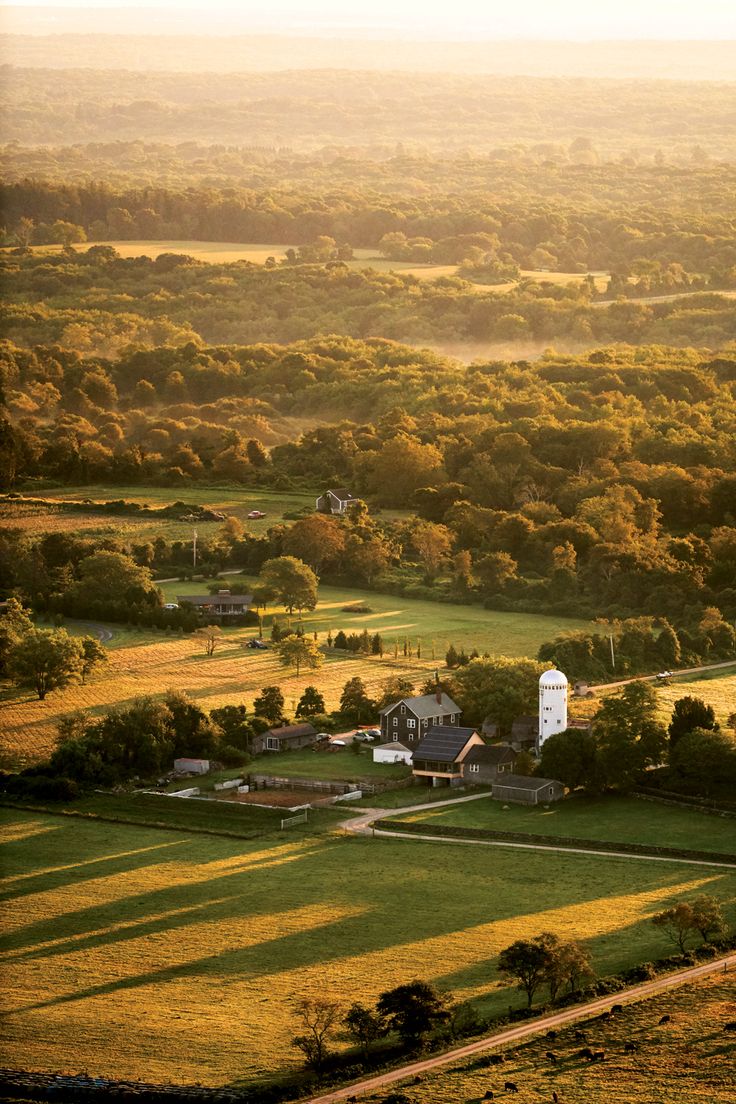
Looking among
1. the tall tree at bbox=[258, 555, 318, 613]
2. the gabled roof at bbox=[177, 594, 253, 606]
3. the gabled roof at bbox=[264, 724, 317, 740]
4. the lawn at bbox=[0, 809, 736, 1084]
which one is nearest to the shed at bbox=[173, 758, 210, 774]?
the gabled roof at bbox=[264, 724, 317, 740]

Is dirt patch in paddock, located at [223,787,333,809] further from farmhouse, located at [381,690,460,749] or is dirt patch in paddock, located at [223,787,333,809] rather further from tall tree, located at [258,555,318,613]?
tall tree, located at [258,555,318,613]

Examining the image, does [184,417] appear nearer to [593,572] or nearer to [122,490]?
[122,490]

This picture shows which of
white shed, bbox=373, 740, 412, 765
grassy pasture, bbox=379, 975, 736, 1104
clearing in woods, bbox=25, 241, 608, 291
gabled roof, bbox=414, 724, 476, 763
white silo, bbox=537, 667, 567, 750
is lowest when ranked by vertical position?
white shed, bbox=373, 740, 412, 765

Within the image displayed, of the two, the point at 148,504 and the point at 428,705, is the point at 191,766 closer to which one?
the point at 428,705

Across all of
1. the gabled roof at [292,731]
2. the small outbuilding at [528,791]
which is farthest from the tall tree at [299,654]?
the small outbuilding at [528,791]

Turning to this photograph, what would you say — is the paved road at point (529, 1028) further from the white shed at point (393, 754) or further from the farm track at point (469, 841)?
the white shed at point (393, 754)

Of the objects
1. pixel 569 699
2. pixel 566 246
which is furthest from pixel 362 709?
pixel 566 246

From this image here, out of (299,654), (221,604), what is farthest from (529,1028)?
(221,604)
